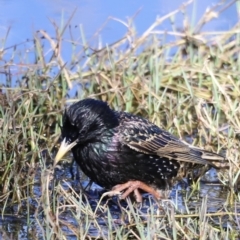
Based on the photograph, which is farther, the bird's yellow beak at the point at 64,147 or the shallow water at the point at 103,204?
the bird's yellow beak at the point at 64,147

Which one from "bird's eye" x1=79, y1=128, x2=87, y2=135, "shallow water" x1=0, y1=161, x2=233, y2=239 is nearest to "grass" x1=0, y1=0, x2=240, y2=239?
"shallow water" x1=0, y1=161, x2=233, y2=239

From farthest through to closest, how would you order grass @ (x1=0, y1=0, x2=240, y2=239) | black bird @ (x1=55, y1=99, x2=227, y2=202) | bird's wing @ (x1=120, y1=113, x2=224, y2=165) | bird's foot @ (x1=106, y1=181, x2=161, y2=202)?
bird's wing @ (x1=120, y1=113, x2=224, y2=165) → bird's foot @ (x1=106, y1=181, x2=161, y2=202) → black bird @ (x1=55, y1=99, x2=227, y2=202) → grass @ (x1=0, y1=0, x2=240, y2=239)

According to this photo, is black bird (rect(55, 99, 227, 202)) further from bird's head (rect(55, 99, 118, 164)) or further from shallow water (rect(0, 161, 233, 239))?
shallow water (rect(0, 161, 233, 239))

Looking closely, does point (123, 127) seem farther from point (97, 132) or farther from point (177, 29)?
point (177, 29)

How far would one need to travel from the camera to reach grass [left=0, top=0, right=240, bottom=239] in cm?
496

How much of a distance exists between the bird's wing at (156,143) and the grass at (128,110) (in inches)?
8.0

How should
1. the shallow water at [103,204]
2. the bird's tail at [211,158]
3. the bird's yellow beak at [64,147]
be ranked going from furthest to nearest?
the bird's tail at [211,158], the bird's yellow beak at [64,147], the shallow water at [103,204]

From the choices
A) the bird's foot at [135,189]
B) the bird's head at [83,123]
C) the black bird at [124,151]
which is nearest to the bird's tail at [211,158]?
the black bird at [124,151]

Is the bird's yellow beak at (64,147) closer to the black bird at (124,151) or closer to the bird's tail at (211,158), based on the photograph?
the black bird at (124,151)

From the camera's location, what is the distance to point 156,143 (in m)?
6.29

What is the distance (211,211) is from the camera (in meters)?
5.72

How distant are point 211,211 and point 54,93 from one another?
1884 mm

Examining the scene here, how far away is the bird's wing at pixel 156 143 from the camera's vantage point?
611 centimetres

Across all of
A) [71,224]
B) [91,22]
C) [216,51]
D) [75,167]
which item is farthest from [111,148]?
[91,22]
